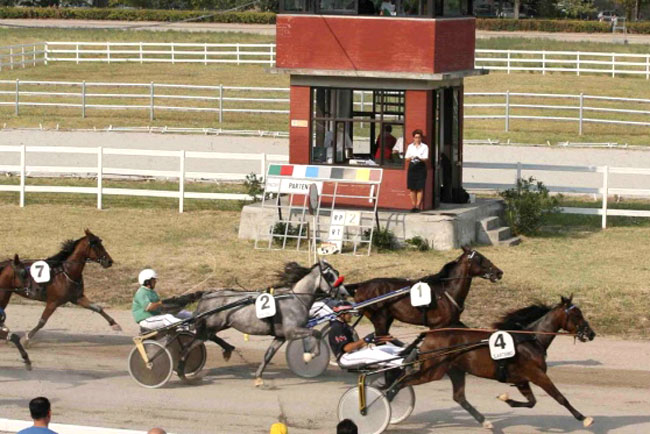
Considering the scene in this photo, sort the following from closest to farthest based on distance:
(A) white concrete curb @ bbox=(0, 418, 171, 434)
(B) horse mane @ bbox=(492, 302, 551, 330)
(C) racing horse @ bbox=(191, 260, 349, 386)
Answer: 1. (A) white concrete curb @ bbox=(0, 418, 171, 434)
2. (B) horse mane @ bbox=(492, 302, 551, 330)
3. (C) racing horse @ bbox=(191, 260, 349, 386)

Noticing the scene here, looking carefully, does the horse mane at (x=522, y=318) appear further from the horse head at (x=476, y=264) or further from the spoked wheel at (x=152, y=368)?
the spoked wheel at (x=152, y=368)

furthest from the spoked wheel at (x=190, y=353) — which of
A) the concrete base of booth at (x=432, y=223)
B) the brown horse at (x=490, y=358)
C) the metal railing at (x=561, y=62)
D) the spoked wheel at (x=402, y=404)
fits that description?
the metal railing at (x=561, y=62)

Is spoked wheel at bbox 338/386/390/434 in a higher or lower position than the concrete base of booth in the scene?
lower

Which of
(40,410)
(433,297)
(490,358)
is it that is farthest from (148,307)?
(40,410)

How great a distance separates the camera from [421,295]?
13062mm

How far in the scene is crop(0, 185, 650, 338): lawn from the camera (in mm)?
17531

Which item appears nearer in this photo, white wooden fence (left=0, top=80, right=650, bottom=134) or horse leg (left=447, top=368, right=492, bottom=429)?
horse leg (left=447, top=368, right=492, bottom=429)

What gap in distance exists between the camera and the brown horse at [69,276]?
14750mm

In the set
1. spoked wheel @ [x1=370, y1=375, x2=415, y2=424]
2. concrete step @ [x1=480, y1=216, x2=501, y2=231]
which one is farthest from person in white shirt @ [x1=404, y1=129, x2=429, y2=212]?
spoked wheel @ [x1=370, y1=375, x2=415, y2=424]

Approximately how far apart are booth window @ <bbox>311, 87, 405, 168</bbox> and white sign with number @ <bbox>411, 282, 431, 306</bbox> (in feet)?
26.3

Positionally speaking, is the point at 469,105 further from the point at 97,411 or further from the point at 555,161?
the point at 97,411

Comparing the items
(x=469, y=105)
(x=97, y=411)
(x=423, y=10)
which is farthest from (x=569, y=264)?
(x=469, y=105)

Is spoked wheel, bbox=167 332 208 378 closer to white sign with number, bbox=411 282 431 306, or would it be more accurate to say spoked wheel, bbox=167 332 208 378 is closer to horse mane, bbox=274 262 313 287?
horse mane, bbox=274 262 313 287

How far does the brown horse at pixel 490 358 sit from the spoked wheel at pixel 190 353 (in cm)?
281
